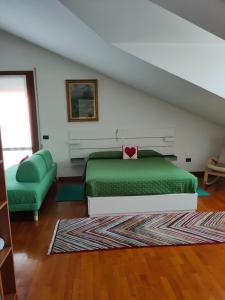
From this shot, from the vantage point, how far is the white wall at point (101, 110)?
4.41 metres

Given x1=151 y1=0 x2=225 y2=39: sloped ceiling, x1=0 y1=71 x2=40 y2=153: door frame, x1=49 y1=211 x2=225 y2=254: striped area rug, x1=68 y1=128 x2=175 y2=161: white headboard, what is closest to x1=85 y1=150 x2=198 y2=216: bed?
x1=49 y1=211 x2=225 y2=254: striped area rug

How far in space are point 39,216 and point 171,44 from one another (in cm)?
267

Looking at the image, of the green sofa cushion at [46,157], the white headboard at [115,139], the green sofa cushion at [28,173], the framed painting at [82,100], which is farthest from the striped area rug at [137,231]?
the framed painting at [82,100]

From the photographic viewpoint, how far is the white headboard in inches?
184

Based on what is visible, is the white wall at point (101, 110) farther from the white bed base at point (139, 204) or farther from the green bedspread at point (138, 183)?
the white bed base at point (139, 204)

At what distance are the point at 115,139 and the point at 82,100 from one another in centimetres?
95

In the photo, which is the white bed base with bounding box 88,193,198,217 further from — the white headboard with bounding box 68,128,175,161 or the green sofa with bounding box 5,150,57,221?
the white headboard with bounding box 68,128,175,161

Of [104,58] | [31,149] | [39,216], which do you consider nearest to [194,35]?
[104,58]

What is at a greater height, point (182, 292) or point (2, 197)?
point (2, 197)

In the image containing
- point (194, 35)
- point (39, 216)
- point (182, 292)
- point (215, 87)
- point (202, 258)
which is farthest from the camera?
point (39, 216)

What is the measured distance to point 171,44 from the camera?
284cm

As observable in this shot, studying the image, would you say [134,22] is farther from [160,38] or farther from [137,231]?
[137,231]

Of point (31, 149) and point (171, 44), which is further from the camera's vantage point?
point (31, 149)

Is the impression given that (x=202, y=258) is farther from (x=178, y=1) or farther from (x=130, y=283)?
(x=178, y=1)
